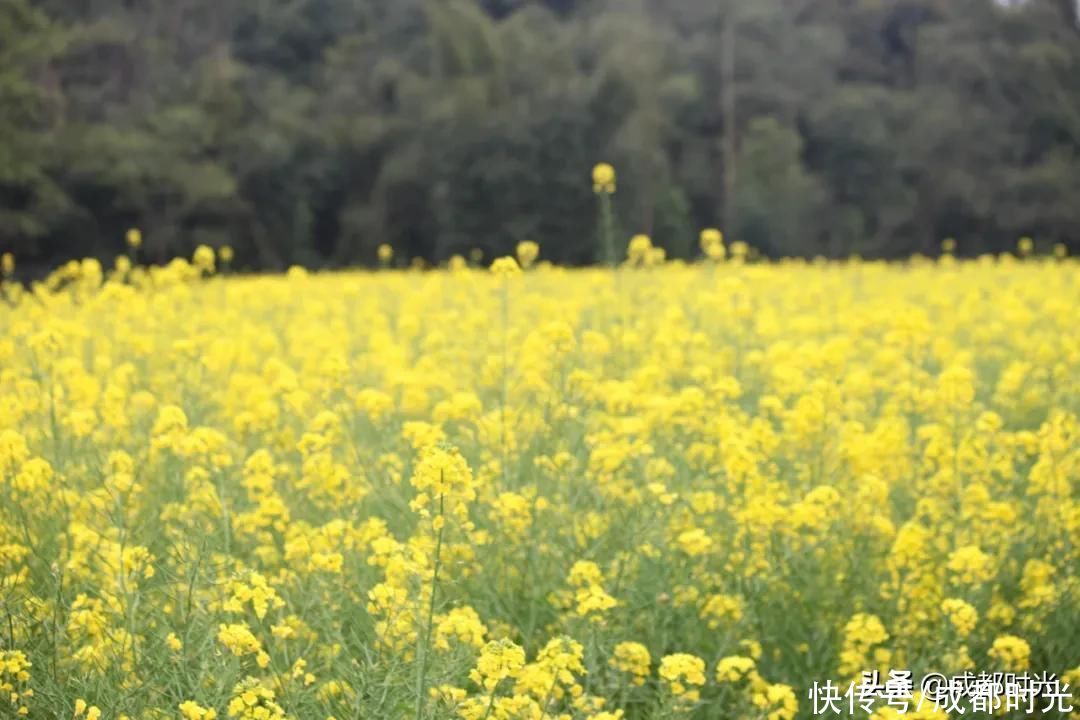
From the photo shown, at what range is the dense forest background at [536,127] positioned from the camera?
2134 centimetres

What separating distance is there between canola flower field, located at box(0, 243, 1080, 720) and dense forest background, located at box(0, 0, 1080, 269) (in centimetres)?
1600

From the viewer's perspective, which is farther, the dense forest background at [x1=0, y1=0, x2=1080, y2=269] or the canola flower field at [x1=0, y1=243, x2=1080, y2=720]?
the dense forest background at [x1=0, y1=0, x2=1080, y2=269]

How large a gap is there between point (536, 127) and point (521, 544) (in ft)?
65.7

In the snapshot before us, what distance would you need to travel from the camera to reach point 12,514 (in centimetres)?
349

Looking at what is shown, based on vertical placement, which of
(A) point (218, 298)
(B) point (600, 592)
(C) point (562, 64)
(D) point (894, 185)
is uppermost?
(C) point (562, 64)

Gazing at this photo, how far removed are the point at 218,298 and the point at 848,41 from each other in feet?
71.6

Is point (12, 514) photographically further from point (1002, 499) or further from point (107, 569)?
point (1002, 499)

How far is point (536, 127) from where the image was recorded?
23.2 metres

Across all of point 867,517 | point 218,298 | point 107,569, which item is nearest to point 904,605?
point 867,517

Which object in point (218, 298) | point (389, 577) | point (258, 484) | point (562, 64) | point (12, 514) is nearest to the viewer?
point (389, 577)

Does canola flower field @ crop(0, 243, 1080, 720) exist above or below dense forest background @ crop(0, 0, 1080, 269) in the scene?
below

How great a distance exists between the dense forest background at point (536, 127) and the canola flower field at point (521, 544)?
1600cm

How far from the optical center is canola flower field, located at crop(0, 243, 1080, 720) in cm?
278

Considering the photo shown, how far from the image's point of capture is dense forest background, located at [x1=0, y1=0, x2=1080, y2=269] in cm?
2134
